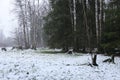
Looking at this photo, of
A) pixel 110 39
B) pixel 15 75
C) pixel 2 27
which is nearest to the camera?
pixel 15 75

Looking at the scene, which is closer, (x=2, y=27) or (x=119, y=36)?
(x=119, y=36)

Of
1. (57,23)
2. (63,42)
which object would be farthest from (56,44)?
(57,23)

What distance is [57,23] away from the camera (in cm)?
2608

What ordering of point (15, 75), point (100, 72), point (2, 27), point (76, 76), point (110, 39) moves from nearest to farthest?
1. point (15, 75)
2. point (76, 76)
3. point (100, 72)
4. point (110, 39)
5. point (2, 27)

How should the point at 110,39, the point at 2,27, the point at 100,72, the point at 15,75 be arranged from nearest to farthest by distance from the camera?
1. the point at 15,75
2. the point at 100,72
3. the point at 110,39
4. the point at 2,27

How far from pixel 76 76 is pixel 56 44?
1598 cm

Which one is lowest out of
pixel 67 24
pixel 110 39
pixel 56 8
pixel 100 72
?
pixel 100 72

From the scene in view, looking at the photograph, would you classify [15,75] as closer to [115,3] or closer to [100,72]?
[100,72]

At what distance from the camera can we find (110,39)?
2016cm

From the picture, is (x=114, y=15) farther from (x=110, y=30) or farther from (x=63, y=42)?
(x=63, y=42)

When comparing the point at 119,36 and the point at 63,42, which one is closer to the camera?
the point at 119,36

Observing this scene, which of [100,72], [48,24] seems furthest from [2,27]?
[100,72]

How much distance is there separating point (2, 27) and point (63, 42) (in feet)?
532

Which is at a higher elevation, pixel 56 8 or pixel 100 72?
pixel 56 8
